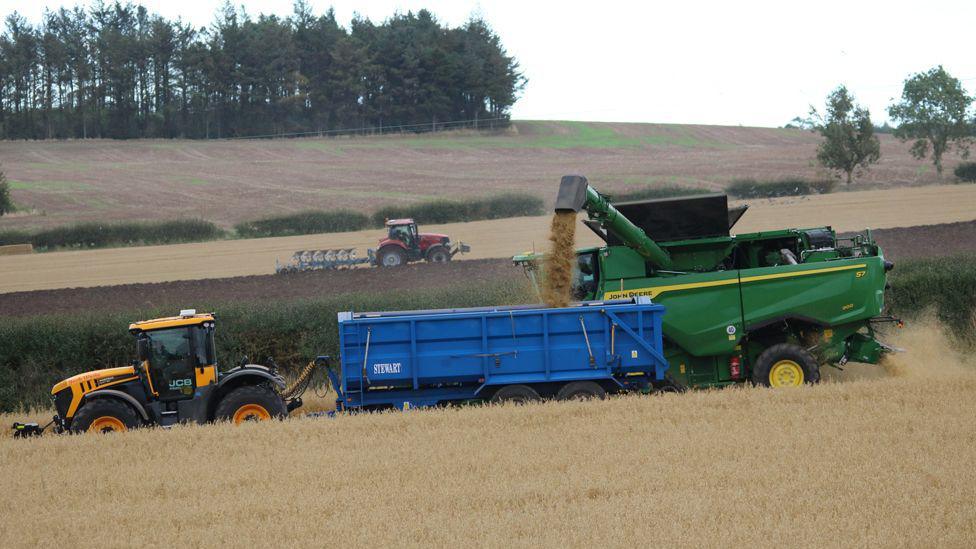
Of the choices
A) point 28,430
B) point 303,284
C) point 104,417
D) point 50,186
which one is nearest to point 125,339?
point 28,430

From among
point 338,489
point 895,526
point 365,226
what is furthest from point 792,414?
point 365,226

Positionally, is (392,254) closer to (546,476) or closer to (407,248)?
(407,248)

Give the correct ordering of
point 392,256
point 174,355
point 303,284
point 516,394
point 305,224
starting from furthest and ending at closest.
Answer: point 305,224 < point 392,256 < point 303,284 < point 516,394 < point 174,355

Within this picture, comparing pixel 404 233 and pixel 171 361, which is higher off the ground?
pixel 404 233

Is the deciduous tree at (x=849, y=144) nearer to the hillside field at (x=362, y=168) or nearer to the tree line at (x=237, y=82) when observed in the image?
the hillside field at (x=362, y=168)

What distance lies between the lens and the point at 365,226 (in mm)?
45031

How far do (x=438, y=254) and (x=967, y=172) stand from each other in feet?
105

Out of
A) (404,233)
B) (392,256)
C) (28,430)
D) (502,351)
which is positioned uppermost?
(404,233)

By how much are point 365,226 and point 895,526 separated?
37.8 metres

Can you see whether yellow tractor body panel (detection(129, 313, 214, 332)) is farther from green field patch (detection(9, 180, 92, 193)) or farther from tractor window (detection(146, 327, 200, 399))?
green field patch (detection(9, 180, 92, 193))

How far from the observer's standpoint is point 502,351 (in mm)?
14305

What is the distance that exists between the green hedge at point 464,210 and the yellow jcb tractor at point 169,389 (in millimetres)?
31556

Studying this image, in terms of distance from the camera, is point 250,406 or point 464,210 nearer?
point 250,406

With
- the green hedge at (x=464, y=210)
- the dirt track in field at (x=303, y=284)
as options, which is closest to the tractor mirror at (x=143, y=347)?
the dirt track in field at (x=303, y=284)
